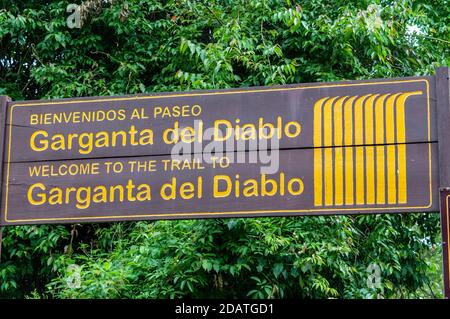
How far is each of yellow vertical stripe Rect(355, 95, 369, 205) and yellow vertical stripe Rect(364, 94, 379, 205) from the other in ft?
0.10

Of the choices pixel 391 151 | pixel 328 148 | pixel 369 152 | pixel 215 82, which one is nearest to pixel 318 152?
pixel 328 148

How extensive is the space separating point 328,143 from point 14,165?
2.10 m

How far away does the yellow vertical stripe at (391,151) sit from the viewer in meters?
4.84

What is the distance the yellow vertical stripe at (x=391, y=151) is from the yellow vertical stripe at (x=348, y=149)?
8.7 inches

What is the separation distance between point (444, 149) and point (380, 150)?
383mm

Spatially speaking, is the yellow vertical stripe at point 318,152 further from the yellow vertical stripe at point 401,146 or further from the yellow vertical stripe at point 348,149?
the yellow vertical stripe at point 401,146

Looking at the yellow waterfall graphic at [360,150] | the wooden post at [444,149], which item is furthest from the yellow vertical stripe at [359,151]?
the wooden post at [444,149]

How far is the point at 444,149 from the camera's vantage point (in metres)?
4.79

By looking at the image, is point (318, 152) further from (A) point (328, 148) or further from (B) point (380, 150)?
(B) point (380, 150)

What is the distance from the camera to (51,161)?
540cm

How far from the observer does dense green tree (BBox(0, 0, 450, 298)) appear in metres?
6.99

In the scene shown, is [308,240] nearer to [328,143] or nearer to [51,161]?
[328,143]

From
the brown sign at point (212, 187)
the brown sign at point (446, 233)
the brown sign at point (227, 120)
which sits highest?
the brown sign at point (227, 120)

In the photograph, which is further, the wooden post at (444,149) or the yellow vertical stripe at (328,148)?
the yellow vertical stripe at (328,148)
